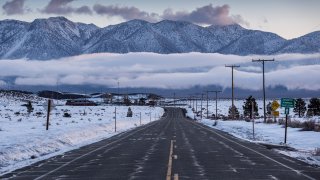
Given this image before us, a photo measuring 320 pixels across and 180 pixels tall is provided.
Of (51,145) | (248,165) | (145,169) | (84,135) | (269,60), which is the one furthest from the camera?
(269,60)

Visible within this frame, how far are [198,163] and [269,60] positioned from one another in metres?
70.3

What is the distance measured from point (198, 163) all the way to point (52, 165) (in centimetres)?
623

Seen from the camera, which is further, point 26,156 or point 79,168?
point 26,156

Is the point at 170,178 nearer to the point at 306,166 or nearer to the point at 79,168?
the point at 79,168

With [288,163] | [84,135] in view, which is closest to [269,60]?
[84,135]

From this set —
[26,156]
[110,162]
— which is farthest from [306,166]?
[26,156]

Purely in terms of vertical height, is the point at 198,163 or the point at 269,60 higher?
the point at 269,60

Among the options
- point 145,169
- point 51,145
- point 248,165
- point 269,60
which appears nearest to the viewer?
point 145,169

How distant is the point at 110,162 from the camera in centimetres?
2266

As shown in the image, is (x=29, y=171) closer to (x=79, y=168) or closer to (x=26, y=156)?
(x=79, y=168)

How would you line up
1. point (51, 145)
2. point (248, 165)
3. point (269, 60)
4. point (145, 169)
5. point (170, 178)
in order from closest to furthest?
1. point (170, 178)
2. point (145, 169)
3. point (248, 165)
4. point (51, 145)
5. point (269, 60)

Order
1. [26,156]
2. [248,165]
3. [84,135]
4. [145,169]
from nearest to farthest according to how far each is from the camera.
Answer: [145,169] < [248,165] < [26,156] < [84,135]

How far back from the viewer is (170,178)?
54.3 feet

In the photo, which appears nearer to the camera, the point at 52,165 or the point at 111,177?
the point at 111,177
